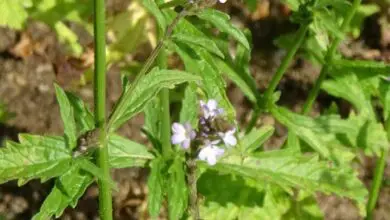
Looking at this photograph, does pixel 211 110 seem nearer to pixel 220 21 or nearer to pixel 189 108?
pixel 220 21

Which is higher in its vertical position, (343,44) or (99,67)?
(99,67)

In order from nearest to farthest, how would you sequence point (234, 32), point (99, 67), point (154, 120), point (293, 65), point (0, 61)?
point (99, 67) → point (234, 32) → point (154, 120) → point (0, 61) → point (293, 65)

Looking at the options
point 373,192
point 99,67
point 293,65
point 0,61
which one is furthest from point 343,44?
point 99,67

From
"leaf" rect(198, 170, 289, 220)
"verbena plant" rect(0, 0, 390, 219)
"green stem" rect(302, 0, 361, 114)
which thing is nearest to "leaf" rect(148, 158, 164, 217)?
"verbena plant" rect(0, 0, 390, 219)

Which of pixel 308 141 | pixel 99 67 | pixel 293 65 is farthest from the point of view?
pixel 293 65

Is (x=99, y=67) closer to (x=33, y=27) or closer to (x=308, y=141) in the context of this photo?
(x=308, y=141)

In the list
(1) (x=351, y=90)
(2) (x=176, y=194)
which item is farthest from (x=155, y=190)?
(1) (x=351, y=90)

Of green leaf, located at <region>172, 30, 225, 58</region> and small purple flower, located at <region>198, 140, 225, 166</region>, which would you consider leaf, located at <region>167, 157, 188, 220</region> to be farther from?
green leaf, located at <region>172, 30, 225, 58</region>

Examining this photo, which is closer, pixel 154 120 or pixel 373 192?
pixel 154 120
